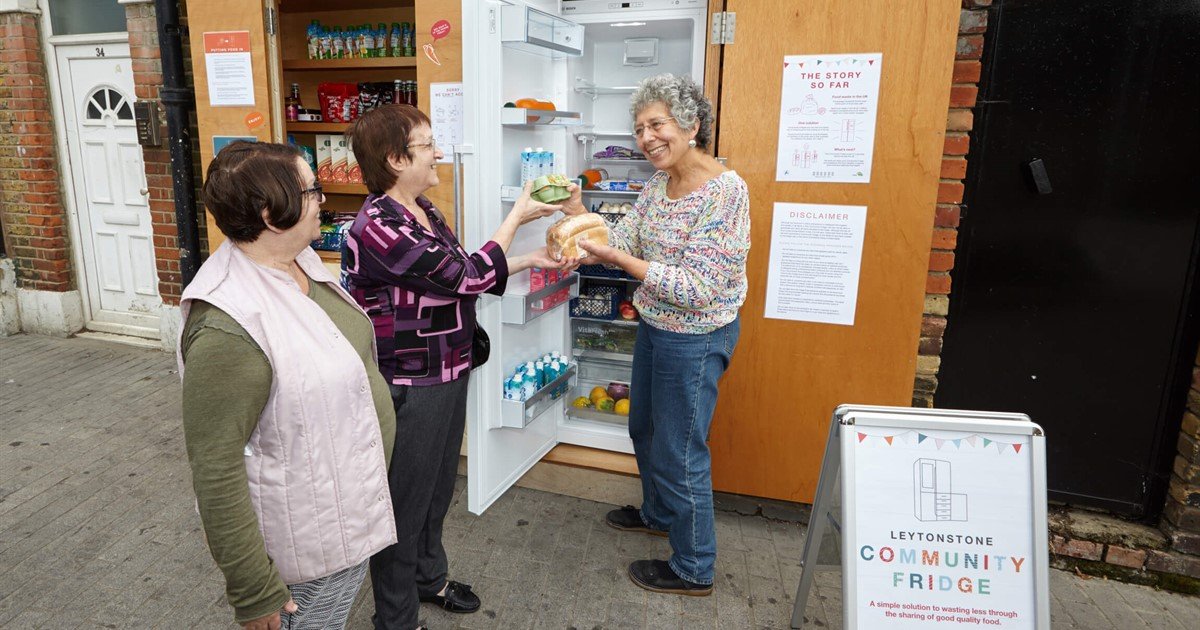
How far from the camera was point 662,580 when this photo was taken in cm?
269

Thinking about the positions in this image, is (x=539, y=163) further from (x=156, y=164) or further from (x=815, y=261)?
(x=156, y=164)

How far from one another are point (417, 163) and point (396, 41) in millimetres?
2253

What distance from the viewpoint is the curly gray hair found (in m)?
2.28

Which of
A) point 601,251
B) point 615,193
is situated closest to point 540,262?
point 601,251

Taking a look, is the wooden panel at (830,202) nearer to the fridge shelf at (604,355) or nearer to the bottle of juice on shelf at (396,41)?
the fridge shelf at (604,355)

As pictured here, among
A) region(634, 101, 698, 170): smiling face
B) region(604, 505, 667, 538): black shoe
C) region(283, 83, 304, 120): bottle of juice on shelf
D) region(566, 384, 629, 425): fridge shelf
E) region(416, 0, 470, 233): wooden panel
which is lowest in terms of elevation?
region(604, 505, 667, 538): black shoe

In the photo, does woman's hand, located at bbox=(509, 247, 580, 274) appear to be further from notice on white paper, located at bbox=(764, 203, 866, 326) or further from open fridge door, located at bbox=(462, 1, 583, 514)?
notice on white paper, located at bbox=(764, 203, 866, 326)

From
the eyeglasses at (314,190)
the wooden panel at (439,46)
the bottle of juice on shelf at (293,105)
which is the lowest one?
the eyeglasses at (314,190)

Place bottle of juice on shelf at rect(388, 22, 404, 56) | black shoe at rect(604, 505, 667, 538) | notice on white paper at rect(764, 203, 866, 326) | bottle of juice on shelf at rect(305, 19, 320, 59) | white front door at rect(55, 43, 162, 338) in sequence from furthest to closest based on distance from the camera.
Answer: white front door at rect(55, 43, 162, 338) < bottle of juice on shelf at rect(305, 19, 320, 59) < bottle of juice on shelf at rect(388, 22, 404, 56) < black shoe at rect(604, 505, 667, 538) < notice on white paper at rect(764, 203, 866, 326)

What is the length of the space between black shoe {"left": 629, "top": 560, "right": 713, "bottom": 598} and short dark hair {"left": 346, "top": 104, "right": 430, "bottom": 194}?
1763 mm

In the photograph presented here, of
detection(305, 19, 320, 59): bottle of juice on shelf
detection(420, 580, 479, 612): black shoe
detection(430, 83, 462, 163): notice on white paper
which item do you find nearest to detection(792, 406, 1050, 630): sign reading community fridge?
detection(420, 580, 479, 612): black shoe

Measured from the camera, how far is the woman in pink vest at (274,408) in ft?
4.11

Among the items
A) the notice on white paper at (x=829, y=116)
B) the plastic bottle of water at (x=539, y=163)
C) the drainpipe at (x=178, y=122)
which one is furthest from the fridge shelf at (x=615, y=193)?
the drainpipe at (x=178, y=122)

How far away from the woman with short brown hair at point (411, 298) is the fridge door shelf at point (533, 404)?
609 mm
